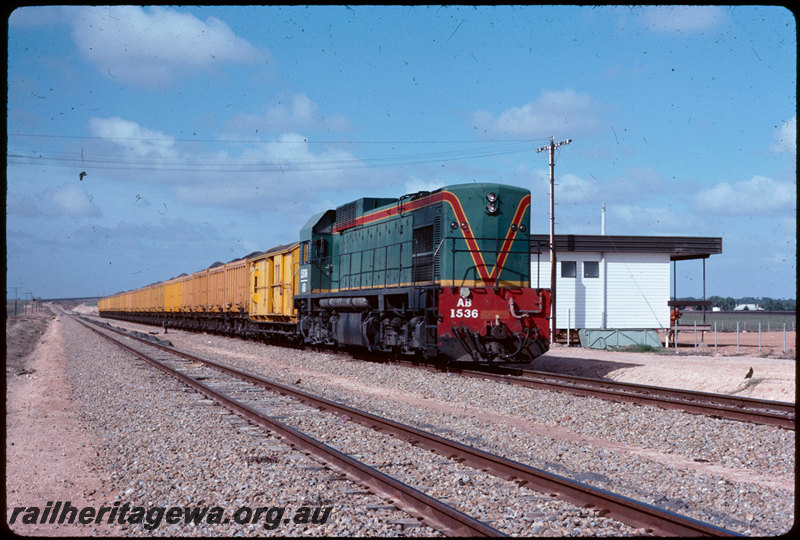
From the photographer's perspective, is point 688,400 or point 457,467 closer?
point 457,467

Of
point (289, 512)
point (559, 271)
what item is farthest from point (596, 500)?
point (559, 271)

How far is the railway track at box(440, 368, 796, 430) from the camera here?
9.70 meters

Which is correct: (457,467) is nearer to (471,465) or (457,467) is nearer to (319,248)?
(471,465)

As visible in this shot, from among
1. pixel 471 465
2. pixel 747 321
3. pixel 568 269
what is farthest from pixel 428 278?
pixel 747 321

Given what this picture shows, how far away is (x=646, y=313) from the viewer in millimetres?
33719

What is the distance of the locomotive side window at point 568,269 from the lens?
33344 mm

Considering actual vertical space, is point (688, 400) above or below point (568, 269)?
below

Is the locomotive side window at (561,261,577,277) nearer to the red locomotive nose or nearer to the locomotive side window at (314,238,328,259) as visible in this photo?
the locomotive side window at (314,238,328,259)

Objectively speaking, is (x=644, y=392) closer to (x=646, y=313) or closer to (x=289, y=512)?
(x=289, y=512)

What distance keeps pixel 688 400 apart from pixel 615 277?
22.6m

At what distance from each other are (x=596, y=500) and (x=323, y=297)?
16.1 meters

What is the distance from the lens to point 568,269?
33438 millimetres

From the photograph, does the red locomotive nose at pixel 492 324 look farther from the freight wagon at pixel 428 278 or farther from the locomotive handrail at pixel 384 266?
the locomotive handrail at pixel 384 266

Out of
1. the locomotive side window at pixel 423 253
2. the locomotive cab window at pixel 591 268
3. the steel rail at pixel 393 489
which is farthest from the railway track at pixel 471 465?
the locomotive cab window at pixel 591 268
